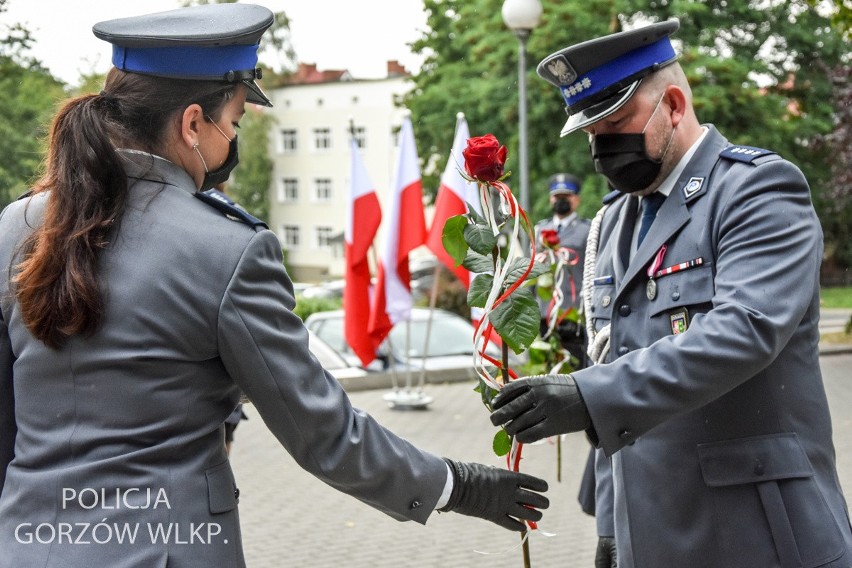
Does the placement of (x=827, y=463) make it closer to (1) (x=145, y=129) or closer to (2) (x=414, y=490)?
(2) (x=414, y=490)

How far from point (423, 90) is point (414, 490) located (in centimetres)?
2453

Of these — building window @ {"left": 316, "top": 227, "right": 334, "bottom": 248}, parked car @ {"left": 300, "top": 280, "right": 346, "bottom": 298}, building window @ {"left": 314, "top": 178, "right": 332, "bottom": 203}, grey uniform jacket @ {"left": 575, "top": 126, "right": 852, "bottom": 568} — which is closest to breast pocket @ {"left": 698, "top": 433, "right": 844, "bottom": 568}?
grey uniform jacket @ {"left": 575, "top": 126, "right": 852, "bottom": 568}

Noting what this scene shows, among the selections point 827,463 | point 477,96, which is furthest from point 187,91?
point 477,96

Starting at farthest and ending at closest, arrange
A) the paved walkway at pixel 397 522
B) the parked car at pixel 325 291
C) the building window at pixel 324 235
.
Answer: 1. the building window at pixel 324 235
2. the parked car at pixel 325 291
3. the paved walkway at pixel 397 522

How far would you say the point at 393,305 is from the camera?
34.8 feet

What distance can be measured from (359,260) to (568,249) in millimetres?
2584

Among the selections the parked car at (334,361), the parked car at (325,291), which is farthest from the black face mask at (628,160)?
the parked car at (325,291)

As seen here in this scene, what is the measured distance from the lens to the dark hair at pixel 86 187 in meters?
2.07

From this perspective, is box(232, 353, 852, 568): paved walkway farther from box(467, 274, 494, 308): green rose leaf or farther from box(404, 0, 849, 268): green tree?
box(404, 0, 849, 268): green tree

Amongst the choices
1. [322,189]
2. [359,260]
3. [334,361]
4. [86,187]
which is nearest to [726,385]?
[86,187]

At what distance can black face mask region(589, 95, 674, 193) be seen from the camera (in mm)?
2785

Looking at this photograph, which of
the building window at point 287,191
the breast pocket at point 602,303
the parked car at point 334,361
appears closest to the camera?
the breast pocket at point 602,303

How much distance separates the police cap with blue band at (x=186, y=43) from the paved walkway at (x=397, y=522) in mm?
2853

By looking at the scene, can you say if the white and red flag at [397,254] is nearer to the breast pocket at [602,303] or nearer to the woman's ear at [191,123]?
the breast pocket at [602,303]
